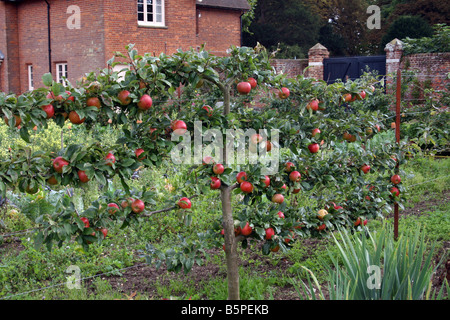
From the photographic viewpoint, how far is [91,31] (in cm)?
1528

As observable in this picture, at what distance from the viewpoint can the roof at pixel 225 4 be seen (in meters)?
17.6

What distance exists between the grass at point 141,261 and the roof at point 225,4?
13.3m

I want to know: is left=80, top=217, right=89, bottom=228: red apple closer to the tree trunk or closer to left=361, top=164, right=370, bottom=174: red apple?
the tree trunk

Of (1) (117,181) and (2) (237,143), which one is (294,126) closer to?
(2) (237,143)

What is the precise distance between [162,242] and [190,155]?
191 cm

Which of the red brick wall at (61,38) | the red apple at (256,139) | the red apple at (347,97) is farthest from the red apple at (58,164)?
the red brick wall at (61,38)

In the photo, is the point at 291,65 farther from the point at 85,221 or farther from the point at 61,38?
the point at 85,221

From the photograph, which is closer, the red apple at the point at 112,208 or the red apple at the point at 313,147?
the red apple at the point at 112,208

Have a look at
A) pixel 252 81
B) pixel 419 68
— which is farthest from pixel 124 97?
pixel 419 68

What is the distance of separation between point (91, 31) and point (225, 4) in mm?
5605

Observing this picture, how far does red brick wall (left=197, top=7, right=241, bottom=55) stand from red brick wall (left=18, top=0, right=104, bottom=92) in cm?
433

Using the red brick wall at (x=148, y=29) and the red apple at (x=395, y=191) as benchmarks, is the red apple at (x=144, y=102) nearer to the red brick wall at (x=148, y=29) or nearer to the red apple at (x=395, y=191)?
the red apple at (x=395, y=191)

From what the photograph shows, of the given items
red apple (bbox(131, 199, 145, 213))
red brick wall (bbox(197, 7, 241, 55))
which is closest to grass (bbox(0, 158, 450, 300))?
red apple (bbox(131, 199, 145, 213))

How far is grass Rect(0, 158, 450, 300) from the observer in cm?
353
